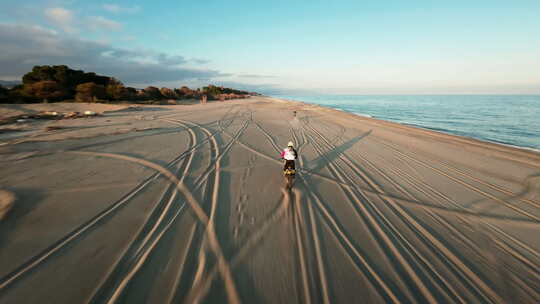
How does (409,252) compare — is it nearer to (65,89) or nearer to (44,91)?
(44,91)

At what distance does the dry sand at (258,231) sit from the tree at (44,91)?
102 ft

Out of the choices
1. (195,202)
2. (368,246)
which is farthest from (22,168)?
(368,246)

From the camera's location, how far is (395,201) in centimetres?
624

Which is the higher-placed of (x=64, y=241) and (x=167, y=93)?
(x=167, y=93)

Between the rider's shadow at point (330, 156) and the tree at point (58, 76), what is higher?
the tree at point (58, 76)

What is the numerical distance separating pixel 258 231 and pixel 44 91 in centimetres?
4510

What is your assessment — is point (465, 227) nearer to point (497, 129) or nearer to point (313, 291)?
point (313, 291)

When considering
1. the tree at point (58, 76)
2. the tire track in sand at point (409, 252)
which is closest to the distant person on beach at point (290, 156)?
the tire track in sand at point (409, 252)

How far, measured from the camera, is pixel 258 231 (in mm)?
4551

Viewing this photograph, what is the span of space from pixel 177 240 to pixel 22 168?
319 inches

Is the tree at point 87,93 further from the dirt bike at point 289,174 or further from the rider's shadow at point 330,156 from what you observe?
the dirt bike at point 289,174

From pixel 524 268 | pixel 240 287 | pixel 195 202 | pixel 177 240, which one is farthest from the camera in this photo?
pixel 195 202

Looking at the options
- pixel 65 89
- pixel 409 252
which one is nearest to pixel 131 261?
pixel 409 252

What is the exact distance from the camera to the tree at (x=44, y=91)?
97.6 feet
